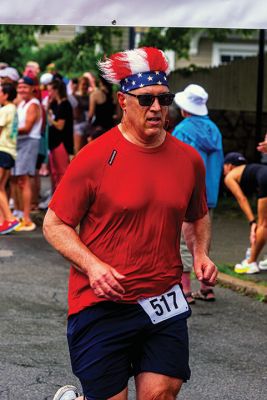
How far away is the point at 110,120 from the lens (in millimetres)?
18797

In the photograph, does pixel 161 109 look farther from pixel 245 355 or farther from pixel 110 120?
pixel 110 120

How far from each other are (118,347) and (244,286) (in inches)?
230

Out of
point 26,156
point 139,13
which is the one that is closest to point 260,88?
point 26,156

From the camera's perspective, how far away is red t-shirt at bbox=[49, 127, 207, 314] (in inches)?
184

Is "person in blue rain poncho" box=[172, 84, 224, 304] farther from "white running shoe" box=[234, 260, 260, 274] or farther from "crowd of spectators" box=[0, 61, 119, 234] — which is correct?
"crowd of spectators" box=[0, 61, 119, 234]

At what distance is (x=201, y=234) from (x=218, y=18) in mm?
1312

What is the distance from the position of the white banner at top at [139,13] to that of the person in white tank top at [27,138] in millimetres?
8713

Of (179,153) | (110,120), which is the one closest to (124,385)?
(179,153)

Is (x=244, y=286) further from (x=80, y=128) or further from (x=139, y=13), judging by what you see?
(x=80, y=128)

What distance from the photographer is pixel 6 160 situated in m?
13.8

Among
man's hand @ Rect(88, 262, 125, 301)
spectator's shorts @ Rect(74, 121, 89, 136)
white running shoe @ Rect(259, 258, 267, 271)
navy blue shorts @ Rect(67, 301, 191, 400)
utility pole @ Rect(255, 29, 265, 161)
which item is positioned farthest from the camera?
spectator's shorts @ Rect(74, 121, 89, 136)

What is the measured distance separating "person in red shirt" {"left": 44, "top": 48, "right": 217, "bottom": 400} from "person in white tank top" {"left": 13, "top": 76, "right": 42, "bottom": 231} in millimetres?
9681

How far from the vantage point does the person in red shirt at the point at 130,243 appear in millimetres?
4668

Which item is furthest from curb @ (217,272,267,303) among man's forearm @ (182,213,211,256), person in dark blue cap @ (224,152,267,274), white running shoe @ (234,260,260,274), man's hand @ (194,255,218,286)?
man's hand @ (194,255,218,286)
